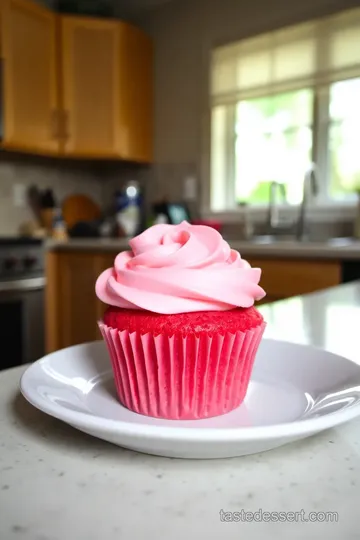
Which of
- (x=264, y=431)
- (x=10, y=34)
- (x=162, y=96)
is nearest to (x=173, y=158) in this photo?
(x=162, y=96)

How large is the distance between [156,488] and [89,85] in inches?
128

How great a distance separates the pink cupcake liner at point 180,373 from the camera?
462mm

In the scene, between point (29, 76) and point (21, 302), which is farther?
point (29, 76)

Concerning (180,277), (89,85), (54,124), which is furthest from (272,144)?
(180,277)

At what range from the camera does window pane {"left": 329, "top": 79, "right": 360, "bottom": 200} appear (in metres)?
2.78

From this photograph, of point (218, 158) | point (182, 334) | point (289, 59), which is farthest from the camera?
point (218, 158)

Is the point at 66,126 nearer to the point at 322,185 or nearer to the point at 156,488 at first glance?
the point at 322,185

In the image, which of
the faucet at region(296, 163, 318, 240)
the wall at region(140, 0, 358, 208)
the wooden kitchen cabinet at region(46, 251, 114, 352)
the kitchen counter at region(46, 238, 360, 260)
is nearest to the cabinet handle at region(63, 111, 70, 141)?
the wall at region(140, 0, 358, 208)

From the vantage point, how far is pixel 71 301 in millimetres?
2914

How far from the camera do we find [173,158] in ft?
11.5

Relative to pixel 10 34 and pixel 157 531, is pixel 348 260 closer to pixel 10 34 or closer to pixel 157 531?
pixel 157 531

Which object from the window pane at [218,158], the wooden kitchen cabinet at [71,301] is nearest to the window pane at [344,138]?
the window pane at [218,158]

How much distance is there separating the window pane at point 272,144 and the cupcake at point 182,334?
8.65ft

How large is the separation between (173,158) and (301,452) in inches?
129
